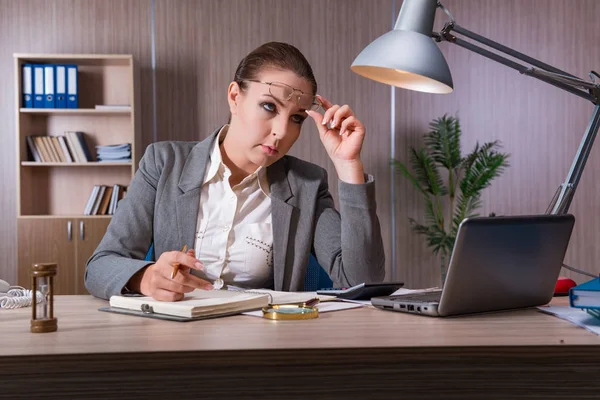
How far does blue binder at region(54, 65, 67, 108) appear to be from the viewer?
188 inches

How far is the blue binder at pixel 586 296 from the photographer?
1.22 m

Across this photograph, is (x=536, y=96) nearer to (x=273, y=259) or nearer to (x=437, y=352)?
(x=273, y=259)

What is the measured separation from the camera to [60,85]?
15.7 ft

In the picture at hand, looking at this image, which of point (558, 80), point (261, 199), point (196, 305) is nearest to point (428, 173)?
point (261, 199)

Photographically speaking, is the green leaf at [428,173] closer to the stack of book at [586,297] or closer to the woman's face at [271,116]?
the woman's face at [271,116]

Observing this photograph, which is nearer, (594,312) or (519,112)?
(594,312)

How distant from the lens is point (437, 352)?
1063 mm

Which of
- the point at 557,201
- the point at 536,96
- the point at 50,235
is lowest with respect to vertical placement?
the point at 50,235

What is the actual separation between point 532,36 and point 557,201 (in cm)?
409

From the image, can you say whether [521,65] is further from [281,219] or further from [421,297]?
[281,219]

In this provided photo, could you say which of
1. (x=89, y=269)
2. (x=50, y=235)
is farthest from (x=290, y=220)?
(x=50, y=235)

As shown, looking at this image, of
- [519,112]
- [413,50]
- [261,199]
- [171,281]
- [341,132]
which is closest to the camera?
[171,281]

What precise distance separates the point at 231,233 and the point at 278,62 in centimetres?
52

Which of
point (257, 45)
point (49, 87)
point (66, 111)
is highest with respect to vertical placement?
point (257, 45)
